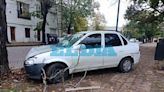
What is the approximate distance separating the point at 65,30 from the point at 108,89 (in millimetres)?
38419

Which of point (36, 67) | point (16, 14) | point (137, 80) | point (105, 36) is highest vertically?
point (16, 14)

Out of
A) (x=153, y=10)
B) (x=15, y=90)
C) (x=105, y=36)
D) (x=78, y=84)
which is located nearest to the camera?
(x=15, y=90)

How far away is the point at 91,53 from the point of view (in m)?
7.91

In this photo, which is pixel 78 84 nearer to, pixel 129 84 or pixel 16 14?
pixel 129 84

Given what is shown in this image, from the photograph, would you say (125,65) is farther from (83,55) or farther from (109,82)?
(83,55)

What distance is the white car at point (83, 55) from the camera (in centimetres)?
701

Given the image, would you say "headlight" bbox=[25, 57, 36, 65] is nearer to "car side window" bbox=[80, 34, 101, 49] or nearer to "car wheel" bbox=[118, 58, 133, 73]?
"car side window" bbox=[80, 34, 101, 49]

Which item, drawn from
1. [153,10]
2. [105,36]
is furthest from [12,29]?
[105,36]

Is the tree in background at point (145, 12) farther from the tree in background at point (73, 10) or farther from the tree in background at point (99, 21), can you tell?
the tree in background at point (99, 21)

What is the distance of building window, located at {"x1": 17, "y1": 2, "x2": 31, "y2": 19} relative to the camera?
3318 cm

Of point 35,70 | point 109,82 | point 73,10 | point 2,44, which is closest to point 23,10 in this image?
point 73,10

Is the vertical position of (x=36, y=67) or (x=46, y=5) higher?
(x=46, y=5)

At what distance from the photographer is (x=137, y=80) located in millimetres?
7691

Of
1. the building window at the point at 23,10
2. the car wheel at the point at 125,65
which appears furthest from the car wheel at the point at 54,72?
the building window at the point at 23,10
